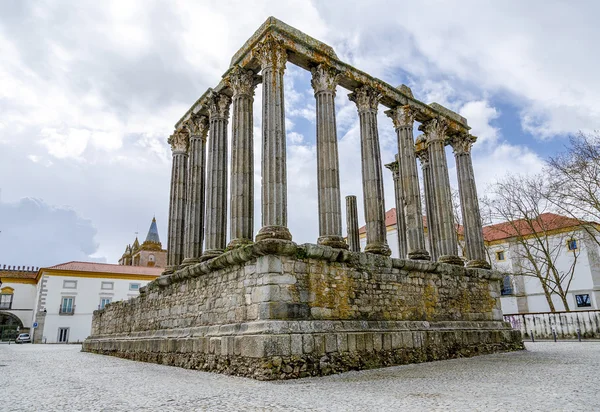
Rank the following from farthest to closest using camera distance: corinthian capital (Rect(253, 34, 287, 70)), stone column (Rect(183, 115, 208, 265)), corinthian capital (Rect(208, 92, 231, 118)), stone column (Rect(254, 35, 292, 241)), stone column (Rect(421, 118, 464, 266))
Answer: stone column (Rect(421, 118, 464, 266)), stone column (Rect(183, 115, 208, 265)), corinthian capital (Rect(208, 92, 231, 118)), corinthian capital (Rect(253, 34, 287, 70)), stone column (Rect(254, 35, 292, 241))

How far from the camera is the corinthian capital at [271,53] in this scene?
10656 millimetres

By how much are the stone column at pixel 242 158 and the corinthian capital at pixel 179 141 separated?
4.34 metres

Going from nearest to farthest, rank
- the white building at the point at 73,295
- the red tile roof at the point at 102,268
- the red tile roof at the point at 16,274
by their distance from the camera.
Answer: the white building at the point at 73,295, the red tile roof at the point at 102,268, the red tile roof at the point at 16,274

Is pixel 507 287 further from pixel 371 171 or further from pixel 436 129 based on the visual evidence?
pixel 371 171

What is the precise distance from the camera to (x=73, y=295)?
40219 mm

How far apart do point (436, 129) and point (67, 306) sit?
38.2 metres

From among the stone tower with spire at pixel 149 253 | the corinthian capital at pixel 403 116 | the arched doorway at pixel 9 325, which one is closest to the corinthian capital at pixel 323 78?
the corinthian capital at pixel 403 116

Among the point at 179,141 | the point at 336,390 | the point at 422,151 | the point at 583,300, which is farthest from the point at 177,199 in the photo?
the point at 583,300

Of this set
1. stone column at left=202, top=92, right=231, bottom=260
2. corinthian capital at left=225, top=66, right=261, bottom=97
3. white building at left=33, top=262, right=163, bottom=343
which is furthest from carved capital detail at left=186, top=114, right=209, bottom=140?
white building at left=33, top=262, right=163, bottom=343

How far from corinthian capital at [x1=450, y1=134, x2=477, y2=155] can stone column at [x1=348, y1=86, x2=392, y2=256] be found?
5.07 metres

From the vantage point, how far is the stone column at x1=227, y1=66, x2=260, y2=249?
10734mm

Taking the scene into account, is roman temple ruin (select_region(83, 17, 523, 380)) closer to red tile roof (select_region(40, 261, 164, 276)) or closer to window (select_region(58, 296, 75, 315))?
window (select_region(58, 296, 75, 315))

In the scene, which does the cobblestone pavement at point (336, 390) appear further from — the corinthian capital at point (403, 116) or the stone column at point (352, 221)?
the corinthian capital at point (403, 116)

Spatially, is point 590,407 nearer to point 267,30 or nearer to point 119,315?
point 267,30
